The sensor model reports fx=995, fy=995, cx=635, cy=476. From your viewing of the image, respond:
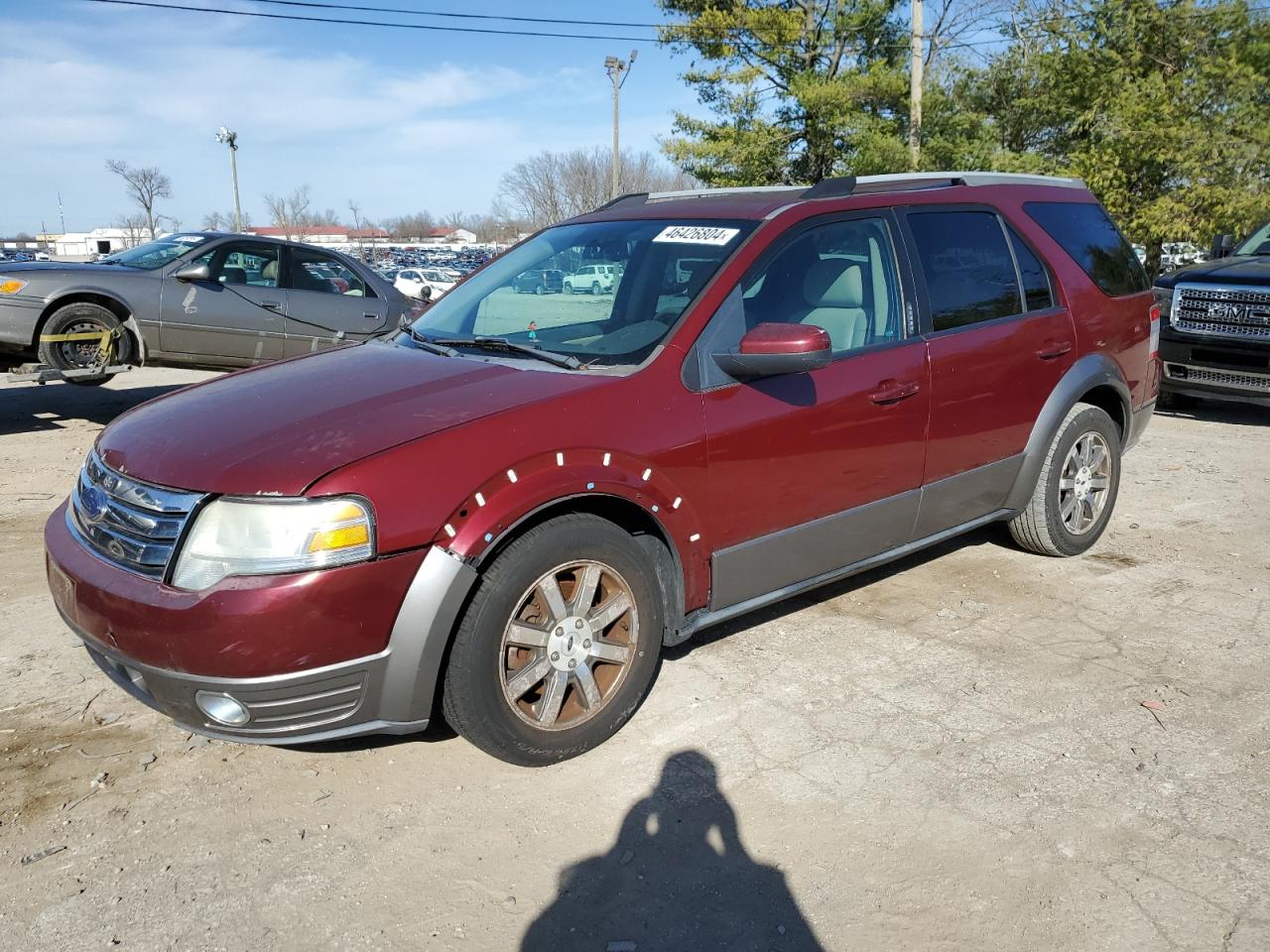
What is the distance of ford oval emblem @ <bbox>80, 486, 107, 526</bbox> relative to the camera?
3.09 m

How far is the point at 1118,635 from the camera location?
4.37 m

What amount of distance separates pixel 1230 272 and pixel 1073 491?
4.95 metres

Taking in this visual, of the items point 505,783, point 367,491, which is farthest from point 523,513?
point 505,783

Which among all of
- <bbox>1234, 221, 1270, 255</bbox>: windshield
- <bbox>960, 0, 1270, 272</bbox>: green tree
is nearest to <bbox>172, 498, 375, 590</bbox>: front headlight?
<bbox>1234, 221, 1270, 255</bbox>: windshield

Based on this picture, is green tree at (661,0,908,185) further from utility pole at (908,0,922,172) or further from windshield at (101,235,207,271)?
windshield at (101,235,207,271)

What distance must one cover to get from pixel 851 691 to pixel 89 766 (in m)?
2.69

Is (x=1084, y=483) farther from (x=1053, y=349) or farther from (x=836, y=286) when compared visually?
(x=836, y=286)

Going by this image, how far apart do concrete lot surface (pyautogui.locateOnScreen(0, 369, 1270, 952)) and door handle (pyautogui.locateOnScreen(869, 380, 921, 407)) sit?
3.50 feet

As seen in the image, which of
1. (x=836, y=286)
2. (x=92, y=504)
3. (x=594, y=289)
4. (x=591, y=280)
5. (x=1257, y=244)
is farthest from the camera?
(x=1257, y=244)

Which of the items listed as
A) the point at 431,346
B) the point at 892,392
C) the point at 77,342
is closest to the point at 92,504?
the point at 431,346

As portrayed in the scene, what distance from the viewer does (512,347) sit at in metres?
3.71

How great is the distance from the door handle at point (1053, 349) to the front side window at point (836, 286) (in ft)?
3.41

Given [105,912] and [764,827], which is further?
Answer: [764,827]

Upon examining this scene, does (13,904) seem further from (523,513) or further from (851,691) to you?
(851,691)
